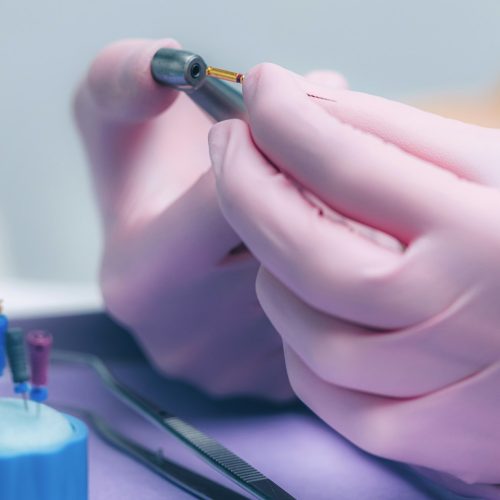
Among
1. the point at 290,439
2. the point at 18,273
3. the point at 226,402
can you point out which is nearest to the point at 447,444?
the point at 290,439

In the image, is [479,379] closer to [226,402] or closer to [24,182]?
[226,402]

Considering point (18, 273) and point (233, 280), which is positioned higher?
point (18, 273)

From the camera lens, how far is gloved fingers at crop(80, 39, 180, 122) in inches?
31.8

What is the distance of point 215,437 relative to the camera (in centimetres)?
82

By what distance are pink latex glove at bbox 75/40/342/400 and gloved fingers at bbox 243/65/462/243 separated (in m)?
0.20

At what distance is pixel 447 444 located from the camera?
1.74ft

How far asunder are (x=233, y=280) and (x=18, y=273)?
1.10m

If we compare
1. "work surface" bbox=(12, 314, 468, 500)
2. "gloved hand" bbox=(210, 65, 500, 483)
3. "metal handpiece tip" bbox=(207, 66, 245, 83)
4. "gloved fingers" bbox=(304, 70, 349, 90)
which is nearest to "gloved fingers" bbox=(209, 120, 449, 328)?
"gloved hand" bbox=(210, 65, 500, 483)

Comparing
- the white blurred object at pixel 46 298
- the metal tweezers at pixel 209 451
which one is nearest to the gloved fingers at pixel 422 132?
the metal tweezers at pixel 209 451

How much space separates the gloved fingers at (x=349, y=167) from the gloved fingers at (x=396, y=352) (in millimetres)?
58

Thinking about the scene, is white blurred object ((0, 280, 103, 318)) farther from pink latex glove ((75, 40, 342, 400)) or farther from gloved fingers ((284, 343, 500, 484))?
gloved fingers ((284, 343, 500, 484))

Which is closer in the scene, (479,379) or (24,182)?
(479,379)

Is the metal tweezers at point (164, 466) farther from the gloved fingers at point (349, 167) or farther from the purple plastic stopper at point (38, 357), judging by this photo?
the gloved fingers at point (349, 167)

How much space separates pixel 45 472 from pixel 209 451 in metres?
0.17
